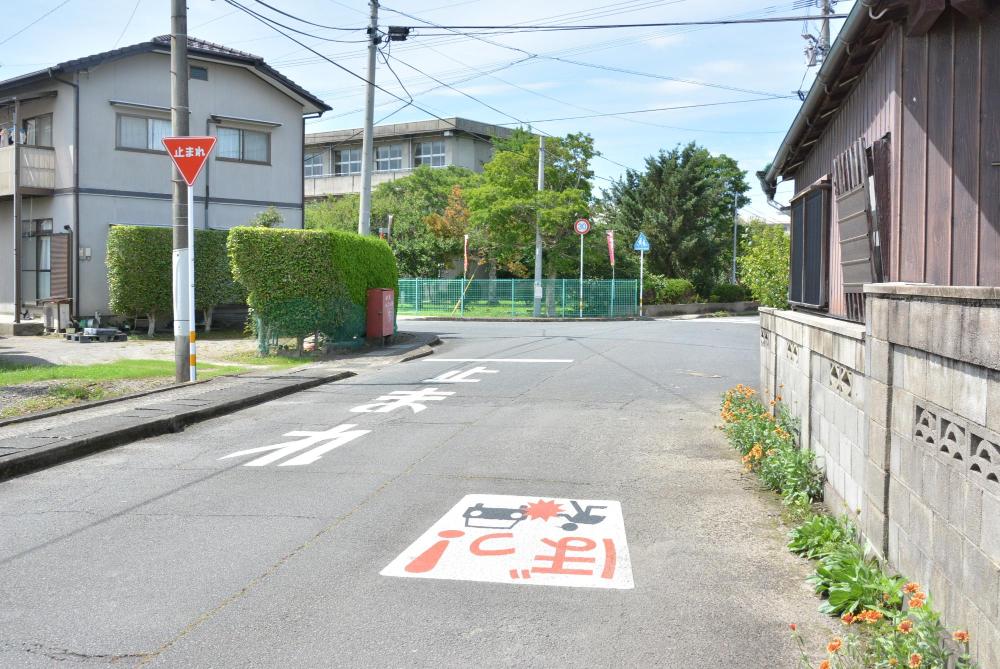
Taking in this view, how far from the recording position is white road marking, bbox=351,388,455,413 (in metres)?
11.2

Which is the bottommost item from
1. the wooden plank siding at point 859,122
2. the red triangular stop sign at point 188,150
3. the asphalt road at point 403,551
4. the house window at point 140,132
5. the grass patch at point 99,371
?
the asphalt road at point 403,551

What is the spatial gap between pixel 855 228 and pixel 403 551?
4.96 meters

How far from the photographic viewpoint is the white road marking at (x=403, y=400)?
36.8 ft

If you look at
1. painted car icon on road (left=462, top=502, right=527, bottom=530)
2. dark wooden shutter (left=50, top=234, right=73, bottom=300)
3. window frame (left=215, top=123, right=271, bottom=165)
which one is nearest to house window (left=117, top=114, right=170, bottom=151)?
window frame (left=215, top=123, right=271, bottom=165)

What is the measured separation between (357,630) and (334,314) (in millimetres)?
14183

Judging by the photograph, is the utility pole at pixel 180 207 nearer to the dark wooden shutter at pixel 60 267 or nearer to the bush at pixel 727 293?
the dark wooden shutter at pixel 60 267

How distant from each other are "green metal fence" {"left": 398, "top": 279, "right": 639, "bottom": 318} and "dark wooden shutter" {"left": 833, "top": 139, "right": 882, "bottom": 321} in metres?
29.4

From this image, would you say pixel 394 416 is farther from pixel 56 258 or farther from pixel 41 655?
pixel 56 258

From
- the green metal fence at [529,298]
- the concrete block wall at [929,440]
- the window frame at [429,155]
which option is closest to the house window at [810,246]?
the concrete block wall at [929,440]

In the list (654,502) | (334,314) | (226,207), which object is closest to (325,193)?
(226,207)

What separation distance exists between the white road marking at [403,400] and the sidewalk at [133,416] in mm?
1564

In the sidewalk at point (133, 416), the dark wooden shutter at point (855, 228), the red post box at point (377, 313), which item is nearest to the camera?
the dark wooden shutter at point (855, 228)

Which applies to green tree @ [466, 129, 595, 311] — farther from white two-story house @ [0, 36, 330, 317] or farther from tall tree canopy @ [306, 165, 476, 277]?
Answer: white two-story house @ [0, 36, 330, 317]

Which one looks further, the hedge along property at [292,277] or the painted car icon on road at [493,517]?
the hedge along property at [292,277]
